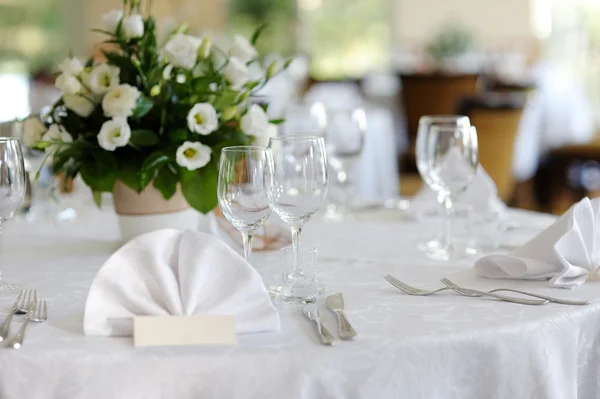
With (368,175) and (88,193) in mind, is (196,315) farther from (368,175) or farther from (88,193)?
(368,175)

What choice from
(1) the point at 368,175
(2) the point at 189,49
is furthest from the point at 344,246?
(1) the point at 368,175

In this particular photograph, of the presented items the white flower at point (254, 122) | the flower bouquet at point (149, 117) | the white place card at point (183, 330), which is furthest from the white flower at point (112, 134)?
the white place card at point (183, 330)

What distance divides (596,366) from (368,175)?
2771mm

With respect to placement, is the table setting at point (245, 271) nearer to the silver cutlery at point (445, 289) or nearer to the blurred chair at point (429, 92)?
the silver cutlery at point (445, 289)

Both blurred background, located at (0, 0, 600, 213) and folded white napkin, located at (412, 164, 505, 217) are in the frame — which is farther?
blurred background, located at (0, 0, 600, 213)

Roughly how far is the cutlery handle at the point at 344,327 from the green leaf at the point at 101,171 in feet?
1.72

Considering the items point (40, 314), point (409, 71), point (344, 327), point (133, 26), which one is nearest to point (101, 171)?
point (133, 26)

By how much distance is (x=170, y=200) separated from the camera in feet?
4.50

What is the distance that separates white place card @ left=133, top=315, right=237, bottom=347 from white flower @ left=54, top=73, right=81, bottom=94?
1.75 ft

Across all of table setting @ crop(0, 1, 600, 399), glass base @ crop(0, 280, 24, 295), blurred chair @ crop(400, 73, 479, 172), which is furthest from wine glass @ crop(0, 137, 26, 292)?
blurred chair @ crop(400, 73, 479, 172)

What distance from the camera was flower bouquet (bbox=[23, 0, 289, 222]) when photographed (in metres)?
1.27

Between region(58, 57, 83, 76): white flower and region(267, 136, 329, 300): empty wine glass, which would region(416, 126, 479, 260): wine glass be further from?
region(58, 57, 83, 76): white flower

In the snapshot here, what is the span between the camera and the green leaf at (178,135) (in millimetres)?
1288

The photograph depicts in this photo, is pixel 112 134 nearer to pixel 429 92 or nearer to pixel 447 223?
pixel 447 223
